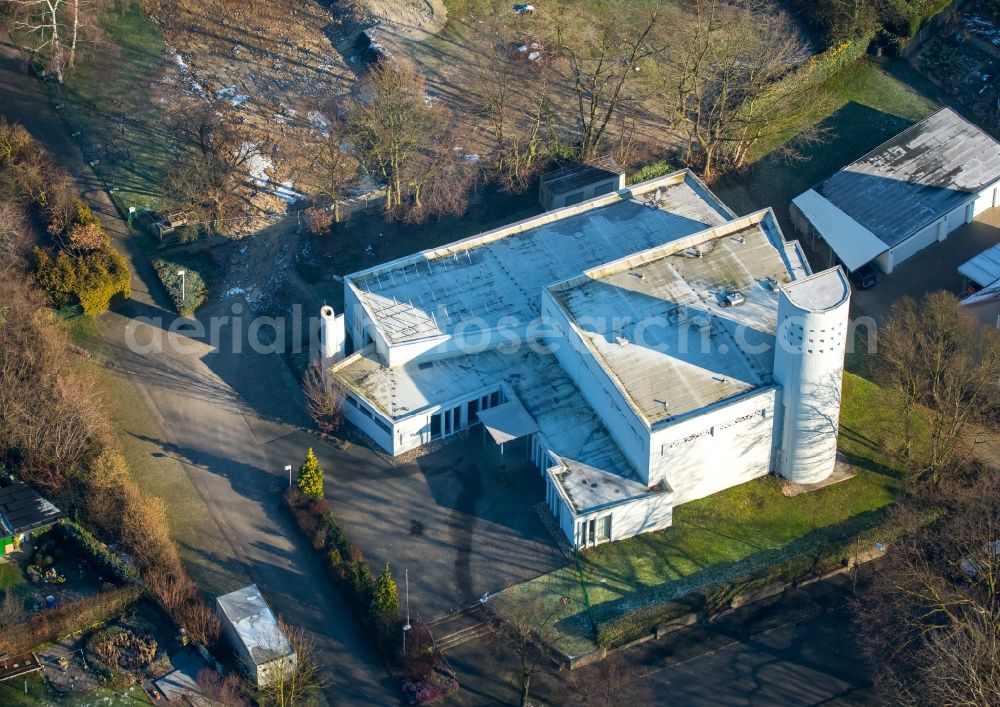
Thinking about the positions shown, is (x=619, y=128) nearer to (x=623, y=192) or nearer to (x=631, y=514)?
(x=623, y=192)

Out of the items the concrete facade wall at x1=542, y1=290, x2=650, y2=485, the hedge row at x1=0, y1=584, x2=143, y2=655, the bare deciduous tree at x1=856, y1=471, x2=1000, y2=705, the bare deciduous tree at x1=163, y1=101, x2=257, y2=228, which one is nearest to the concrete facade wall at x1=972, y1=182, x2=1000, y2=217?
the bare deciduous tree at x1=856, y1=471, x2=1000, y2=705

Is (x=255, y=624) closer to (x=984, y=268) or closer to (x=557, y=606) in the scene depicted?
(x=557, y=606)

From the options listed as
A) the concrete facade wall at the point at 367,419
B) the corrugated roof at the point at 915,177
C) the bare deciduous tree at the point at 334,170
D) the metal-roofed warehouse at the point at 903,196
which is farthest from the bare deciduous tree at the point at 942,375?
the bare deciduous tree at the point at 334,170

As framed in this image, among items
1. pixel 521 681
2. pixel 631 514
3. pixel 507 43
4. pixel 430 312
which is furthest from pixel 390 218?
pixel 521 681

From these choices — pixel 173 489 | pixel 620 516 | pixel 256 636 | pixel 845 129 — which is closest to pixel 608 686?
pixel 620 516

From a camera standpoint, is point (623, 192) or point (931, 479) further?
→ point (623, 192)
